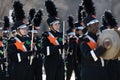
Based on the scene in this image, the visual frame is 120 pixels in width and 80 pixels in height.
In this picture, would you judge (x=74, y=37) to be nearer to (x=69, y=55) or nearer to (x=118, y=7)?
(x=69, y=55)

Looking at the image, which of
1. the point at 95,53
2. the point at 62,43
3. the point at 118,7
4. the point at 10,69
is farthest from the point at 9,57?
the point at 118,7

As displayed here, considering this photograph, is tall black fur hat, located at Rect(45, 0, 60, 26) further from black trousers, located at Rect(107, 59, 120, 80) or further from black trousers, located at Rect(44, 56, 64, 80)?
black trousers, located at Rect(107, 59, 120, 80)

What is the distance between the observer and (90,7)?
10.8 metres

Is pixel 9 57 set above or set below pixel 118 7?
below

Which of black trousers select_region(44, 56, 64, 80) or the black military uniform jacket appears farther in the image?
black trousers select_region(44, 56, 64, 80)

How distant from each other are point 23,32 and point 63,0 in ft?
93.6

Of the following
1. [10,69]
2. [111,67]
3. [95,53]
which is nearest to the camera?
[95,53]

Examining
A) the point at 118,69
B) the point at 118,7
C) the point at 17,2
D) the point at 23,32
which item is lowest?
the point at 118,69

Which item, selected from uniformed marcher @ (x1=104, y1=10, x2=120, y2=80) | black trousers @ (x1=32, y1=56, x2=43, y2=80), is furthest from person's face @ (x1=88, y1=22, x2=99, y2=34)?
black trousers @ (x1=32, y1=56, x2=43, y2=80)

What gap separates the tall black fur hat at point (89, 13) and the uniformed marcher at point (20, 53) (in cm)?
176

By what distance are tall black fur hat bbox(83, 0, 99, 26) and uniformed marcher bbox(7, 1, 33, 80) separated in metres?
1.76

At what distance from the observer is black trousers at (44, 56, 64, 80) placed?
12469 mm

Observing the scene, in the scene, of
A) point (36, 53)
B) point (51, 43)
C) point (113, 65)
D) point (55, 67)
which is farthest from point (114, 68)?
point (36, 53)

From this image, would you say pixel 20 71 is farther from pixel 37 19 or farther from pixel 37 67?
pixel 37 19
